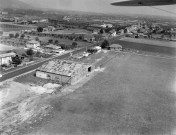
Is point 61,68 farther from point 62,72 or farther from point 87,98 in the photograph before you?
point 87,98

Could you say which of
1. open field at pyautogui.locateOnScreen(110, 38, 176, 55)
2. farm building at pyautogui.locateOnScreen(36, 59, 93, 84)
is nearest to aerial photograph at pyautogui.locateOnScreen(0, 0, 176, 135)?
farm building at pyautogui.locateOnScreen(36, 59, 93, 84)

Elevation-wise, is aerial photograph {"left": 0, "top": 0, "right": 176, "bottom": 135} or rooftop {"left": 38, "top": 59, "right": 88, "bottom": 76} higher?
rooftop {"left": 38, "top": 59, "right": 88, "bottom": 76}

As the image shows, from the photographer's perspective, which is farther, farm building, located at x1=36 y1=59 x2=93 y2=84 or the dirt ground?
farm building, located at x1=36 y1=59 x2=93 y2=84

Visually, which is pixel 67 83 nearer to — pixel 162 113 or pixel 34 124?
pixel 34 124

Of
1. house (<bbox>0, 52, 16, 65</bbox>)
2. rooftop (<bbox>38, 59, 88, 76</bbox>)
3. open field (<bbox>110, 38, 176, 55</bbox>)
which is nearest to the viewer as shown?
rooftop (<bbox>38, 59, 88, 76</bbox>)

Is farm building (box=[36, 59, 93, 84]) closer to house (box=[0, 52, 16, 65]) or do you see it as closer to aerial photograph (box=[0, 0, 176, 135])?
aerial photograph (box=[0, 0, 176, 135])

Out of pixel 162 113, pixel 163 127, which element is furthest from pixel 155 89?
pixel 163 127
